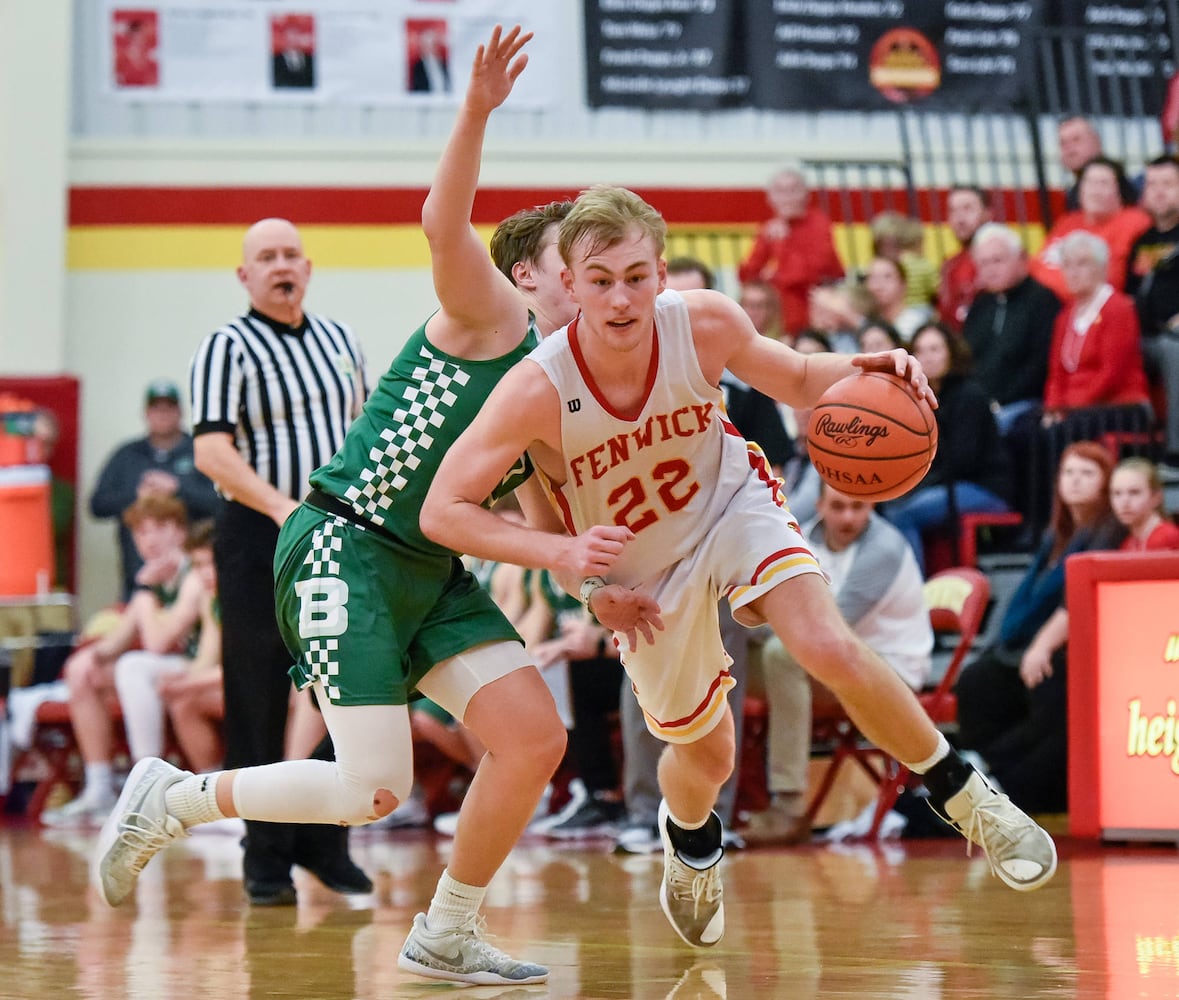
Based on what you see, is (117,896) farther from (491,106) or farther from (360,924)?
(491,106)

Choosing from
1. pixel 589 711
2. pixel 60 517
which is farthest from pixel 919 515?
pixel 60 517

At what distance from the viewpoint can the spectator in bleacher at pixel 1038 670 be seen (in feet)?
24.2

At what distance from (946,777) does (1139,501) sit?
12.0 ft

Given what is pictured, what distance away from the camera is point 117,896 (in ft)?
13.9


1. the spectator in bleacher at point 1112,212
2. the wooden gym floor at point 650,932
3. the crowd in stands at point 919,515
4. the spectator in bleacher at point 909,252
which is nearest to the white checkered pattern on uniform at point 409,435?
the wooden gym floor at point 650,932

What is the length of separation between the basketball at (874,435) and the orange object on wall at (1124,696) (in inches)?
106

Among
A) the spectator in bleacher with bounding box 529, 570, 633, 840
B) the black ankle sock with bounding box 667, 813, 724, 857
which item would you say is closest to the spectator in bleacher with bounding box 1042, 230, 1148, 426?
the spectator in bleacher with bounding box 529, 570, 633, 840

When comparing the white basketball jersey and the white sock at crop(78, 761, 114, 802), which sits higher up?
the white basketball jersey

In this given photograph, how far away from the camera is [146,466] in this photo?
1220 cm

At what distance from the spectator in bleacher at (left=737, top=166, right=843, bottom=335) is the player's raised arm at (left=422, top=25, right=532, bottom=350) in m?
8.33

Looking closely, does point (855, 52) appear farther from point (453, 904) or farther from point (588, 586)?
point (453, 904)

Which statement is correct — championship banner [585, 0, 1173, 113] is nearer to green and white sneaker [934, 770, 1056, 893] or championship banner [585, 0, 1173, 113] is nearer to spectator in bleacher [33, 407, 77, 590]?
spectator in bleacher [33, 407, 77, 590]

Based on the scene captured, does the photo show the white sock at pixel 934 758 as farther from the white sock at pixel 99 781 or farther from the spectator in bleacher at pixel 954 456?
the white sock at pixel 99 781

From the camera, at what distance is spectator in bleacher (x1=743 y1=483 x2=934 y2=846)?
725 centimetres
